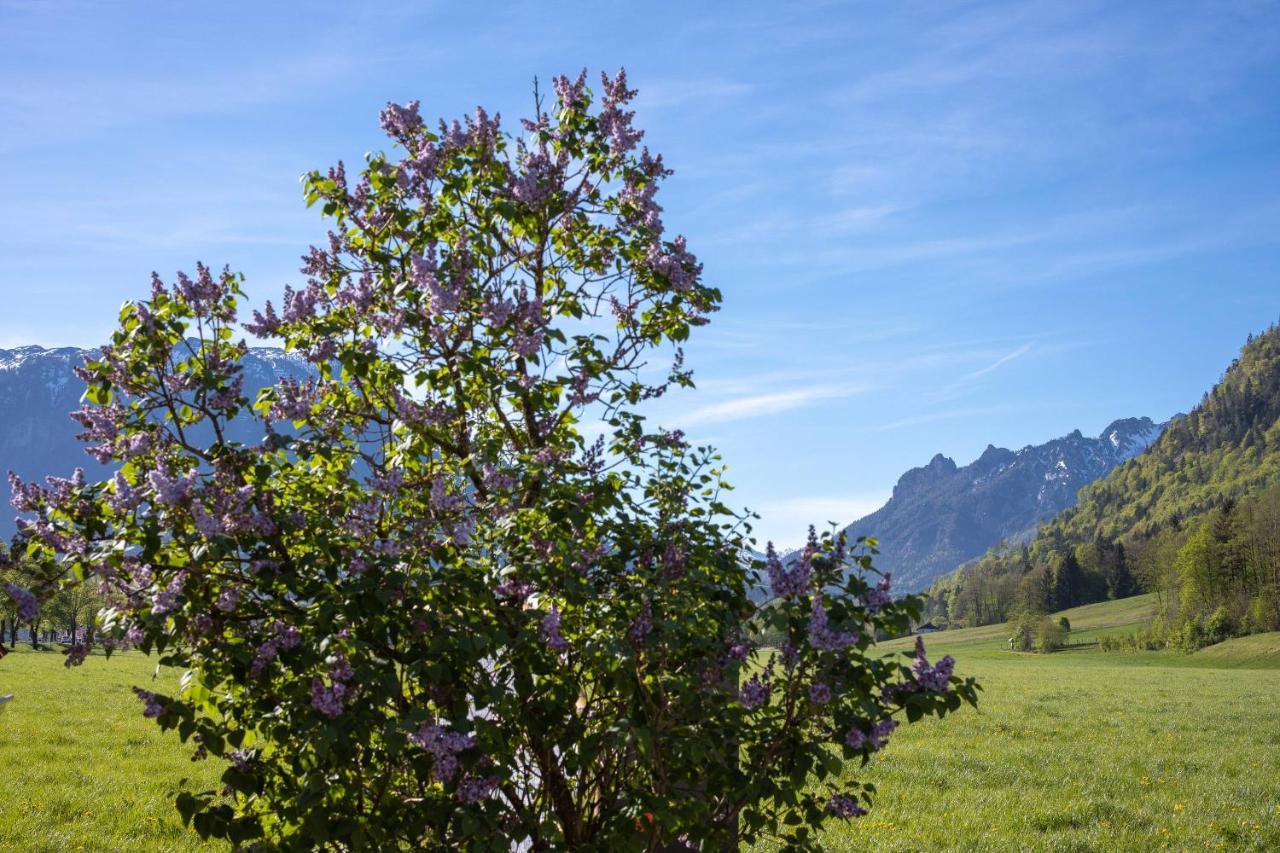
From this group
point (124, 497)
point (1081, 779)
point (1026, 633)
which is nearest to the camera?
point (124, 497)

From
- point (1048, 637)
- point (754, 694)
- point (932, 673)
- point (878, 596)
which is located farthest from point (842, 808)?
point (1048, 637)

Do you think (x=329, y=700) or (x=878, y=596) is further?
(x=878, y=596)

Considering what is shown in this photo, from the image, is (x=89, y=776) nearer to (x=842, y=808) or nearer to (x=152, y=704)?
(x=152, y=704)

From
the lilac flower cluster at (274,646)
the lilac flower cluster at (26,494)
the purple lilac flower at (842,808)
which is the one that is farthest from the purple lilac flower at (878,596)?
the lilac flower cluster at (26,494)

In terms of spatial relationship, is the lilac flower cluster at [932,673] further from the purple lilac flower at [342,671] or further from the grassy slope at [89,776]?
the grassy slope at [89,776]

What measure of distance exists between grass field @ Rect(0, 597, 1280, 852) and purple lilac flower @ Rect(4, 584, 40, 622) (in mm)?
8872

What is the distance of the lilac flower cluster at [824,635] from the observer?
220 inches

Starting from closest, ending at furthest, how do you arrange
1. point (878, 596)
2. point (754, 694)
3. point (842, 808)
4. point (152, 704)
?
point (152, 704) < point (878, 596) < point (754, 694) < point (842, 808)

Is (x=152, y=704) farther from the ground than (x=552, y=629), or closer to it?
closer to it

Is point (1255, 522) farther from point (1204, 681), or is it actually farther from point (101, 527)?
point (101, 527)

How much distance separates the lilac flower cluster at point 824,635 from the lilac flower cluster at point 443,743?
2.18 meters

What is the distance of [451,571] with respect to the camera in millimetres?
5918

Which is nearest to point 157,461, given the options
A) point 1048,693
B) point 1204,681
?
point 1048,693

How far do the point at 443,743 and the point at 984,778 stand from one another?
16.5m
